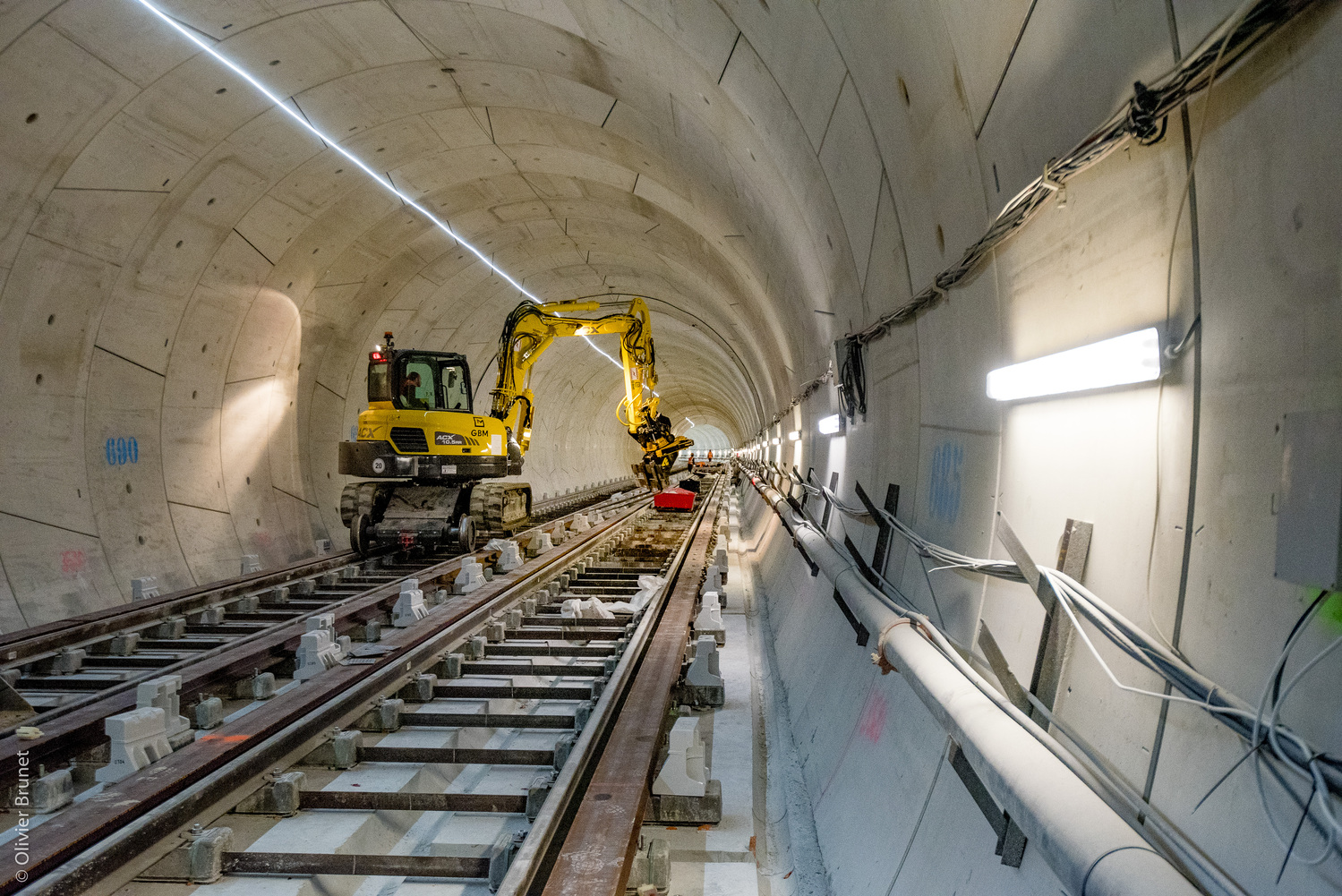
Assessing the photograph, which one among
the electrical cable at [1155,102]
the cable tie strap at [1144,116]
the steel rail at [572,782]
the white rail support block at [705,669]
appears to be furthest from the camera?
the white rail support block at [705,669]

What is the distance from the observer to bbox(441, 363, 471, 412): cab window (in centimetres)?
1327

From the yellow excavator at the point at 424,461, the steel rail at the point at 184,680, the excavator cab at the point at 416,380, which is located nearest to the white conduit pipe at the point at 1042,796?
the steel rail at the point at 184,680

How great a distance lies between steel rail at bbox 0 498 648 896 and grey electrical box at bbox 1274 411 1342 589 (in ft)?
12.4

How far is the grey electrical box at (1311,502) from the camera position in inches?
53.7

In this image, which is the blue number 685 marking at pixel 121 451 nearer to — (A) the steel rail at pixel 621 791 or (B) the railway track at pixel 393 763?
(B) the railway track at pixel 393 763

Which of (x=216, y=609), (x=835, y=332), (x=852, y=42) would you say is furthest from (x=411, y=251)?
(x=852, y=42)

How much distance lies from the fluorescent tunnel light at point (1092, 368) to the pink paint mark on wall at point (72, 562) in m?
9.20

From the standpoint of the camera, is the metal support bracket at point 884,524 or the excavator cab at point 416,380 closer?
the metal support bracket at point 884,524

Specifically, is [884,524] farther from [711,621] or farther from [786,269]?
[786,269]

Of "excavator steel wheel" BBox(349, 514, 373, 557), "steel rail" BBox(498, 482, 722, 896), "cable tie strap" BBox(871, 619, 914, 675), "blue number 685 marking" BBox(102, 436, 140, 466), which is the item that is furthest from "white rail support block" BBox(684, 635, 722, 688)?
"excavator steel wheel" BBox(349, 514, 373, 557)

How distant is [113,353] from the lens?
30.0 ft

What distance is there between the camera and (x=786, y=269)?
7867 millimetres

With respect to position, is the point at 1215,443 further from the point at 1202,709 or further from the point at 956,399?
the point at 956,399

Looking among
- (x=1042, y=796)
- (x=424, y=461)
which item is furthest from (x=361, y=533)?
(x=1042, y=796)
